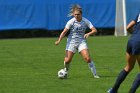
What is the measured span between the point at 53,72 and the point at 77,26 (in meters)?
2.05

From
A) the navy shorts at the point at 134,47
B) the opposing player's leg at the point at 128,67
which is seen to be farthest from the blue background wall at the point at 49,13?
the navy shorts at the point at 134,47

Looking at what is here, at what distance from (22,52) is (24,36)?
44.1 ft

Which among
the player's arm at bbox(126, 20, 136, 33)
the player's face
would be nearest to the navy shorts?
the player's arm at bbox(126, 20, 136, 33)

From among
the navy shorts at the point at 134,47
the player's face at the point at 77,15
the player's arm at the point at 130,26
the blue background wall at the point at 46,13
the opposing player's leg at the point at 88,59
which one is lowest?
the blue background wall at the point at 46,13

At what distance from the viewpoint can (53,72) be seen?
15977 mm

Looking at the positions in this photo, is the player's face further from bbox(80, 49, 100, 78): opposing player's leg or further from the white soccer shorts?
bbox(80, 49, 100, 78): opposing player's leg

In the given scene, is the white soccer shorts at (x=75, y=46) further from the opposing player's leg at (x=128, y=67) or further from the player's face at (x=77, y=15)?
the opposing player's leg at (x=128, y=67)

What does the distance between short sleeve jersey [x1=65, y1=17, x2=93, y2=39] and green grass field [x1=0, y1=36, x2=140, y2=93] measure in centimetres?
112

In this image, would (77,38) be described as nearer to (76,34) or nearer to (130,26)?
(76,34)

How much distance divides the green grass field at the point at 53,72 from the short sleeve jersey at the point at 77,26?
3.67 ft

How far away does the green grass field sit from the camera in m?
12.5

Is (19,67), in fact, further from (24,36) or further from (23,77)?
(24,36)

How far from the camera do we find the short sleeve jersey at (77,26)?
14.5 metres

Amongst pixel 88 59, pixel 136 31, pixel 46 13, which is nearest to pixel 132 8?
pixel 46 13
